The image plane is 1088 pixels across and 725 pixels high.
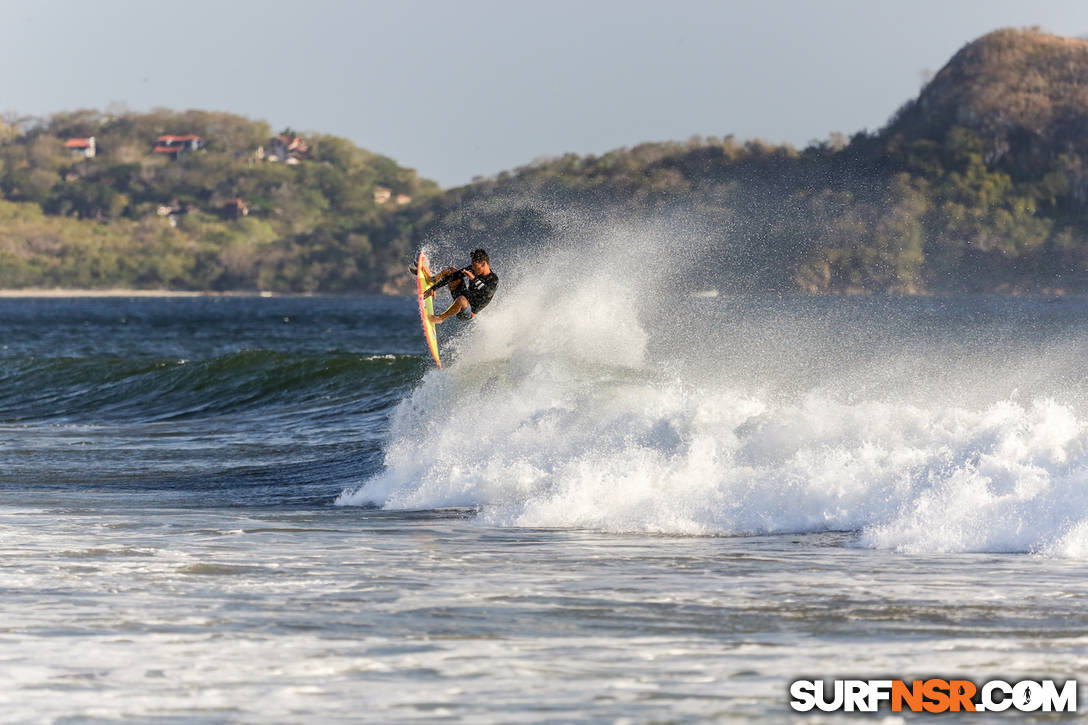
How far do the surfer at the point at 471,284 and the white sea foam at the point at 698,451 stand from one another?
1466mm

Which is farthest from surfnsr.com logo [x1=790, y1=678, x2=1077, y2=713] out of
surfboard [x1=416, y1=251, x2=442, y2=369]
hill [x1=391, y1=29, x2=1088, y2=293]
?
hill [x1=391, y1=29, x2=1088, y2=293]

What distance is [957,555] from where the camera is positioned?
10.8 m

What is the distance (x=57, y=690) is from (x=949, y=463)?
8.47m

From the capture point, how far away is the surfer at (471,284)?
55.5ft

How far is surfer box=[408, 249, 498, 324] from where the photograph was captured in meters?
16.9

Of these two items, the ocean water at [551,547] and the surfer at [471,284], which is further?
the surfer at [471,284]

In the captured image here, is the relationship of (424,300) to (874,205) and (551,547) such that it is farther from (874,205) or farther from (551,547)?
(874,205)

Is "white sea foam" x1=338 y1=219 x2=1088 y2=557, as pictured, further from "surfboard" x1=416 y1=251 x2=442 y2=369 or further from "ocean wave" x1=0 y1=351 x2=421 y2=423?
"ocean wave" x1=0 y1=351 x2=421 y2=423

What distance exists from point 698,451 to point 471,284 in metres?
4.15

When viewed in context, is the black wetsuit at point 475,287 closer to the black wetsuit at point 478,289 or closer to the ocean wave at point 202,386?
the black wetsuit at point 478,289

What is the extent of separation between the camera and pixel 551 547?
1156cm

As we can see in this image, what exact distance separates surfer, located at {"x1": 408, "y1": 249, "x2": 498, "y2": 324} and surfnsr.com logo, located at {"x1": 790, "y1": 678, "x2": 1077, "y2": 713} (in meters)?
10.4

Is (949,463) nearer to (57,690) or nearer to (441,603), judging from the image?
(441,603)

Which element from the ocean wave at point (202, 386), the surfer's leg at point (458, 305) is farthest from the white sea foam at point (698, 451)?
the ocean wave at point (202, 386)
